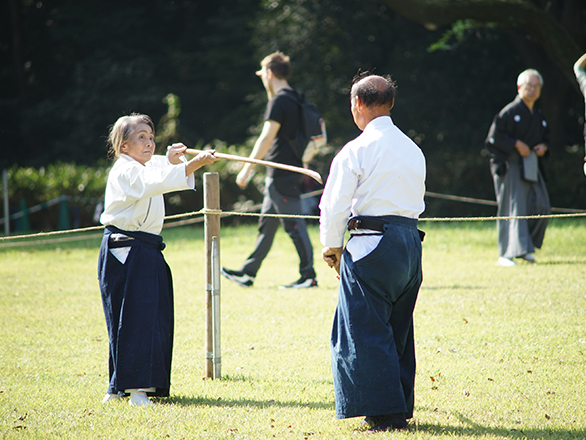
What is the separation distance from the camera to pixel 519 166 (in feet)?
29.2

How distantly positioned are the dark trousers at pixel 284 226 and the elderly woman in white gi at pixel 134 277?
11.7 ft

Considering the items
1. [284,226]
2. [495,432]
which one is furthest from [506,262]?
[495,432]

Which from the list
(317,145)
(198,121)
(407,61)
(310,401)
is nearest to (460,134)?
(407,61)

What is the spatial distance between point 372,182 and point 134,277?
5.09 feet

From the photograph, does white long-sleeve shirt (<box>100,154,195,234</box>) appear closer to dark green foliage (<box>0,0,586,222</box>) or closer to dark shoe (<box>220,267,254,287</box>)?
dark shoe (<box>220,267,254,287</box>)

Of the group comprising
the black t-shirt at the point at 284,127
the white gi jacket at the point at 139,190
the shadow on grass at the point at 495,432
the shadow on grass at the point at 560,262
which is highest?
the black t-shirt at the point at 284,127

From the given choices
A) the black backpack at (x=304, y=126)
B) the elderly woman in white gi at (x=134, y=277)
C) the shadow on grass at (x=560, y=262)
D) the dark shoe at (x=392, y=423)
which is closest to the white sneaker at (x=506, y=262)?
the shadow on grass at (x=560, y=262)

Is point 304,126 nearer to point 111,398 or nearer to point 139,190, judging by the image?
point 139,190

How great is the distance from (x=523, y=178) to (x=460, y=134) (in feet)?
39.9

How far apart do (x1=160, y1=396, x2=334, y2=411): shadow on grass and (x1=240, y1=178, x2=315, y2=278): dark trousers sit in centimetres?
368

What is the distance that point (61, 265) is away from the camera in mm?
10523

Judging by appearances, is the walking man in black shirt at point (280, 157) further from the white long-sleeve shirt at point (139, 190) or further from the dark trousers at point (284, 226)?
the white long-sleeve shirt at point (139, 190)

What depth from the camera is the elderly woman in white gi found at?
154 inches

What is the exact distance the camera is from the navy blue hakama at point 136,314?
3916 millimetres
